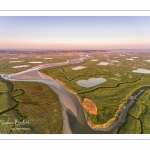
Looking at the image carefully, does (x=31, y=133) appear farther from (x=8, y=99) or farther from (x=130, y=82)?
→ (x=130, y=82)

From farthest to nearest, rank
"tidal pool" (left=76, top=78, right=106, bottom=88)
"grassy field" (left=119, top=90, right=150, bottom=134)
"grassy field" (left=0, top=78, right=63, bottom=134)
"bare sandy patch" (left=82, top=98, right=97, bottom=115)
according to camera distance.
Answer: "tidal pool" (left=76, top=78, right=106, bottom=88)
"bare sandy patch" (left=82, top=98, right=97, bottom=115)
"grassy field" (left=0, top=78, right=63, bottom=134)
"grassy field" (left=119, top=90, right=150, bottom=134)

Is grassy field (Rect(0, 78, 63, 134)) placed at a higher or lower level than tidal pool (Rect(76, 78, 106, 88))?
lower

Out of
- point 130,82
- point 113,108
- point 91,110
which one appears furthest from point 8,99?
point 130,82

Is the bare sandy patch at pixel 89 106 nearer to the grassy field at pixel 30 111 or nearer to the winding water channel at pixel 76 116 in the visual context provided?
the winding water channel at pixel 76 116

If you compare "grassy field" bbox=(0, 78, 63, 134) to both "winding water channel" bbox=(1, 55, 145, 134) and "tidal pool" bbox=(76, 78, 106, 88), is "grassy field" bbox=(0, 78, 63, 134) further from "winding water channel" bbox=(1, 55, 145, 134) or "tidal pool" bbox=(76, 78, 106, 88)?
"tidal pool" bbox=(76, 78, 106, 88)

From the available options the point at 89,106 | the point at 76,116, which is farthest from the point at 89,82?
the point at 76,116

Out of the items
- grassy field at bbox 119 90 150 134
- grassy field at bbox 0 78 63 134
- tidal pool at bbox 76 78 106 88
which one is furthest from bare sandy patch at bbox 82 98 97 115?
tidal pool at bbox 76 78 106 88
